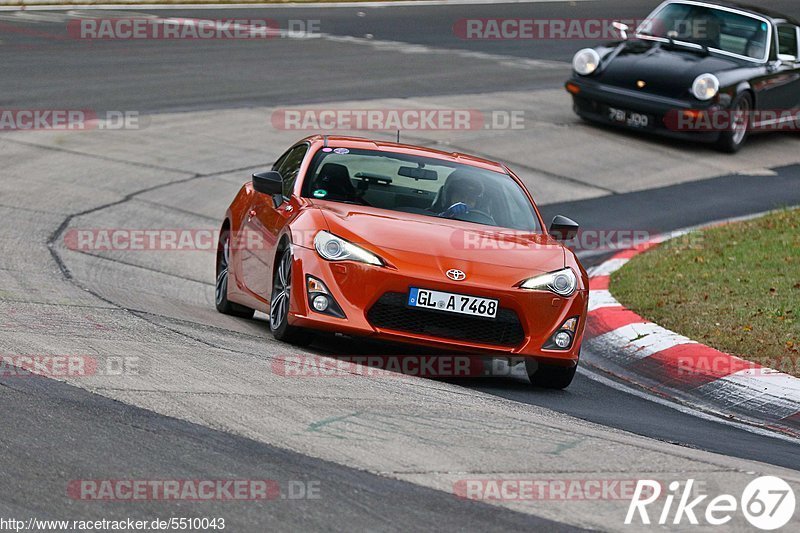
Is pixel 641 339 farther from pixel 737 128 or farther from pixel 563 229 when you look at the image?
pixel 737 128

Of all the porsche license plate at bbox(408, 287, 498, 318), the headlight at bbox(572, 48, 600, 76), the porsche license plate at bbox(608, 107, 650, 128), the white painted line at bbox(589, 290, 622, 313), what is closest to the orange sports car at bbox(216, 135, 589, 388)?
the porsche license plate at bbox(408, 287, 498, 318)

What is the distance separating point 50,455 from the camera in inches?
205

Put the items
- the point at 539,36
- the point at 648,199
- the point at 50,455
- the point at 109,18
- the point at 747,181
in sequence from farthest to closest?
the point at 539,36, the point at 109,18, the point at 747,181, the point at 648,199, the point at 50,455

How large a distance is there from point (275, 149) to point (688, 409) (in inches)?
372

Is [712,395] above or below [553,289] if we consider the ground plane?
below

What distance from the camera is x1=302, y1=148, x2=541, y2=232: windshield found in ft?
29.0

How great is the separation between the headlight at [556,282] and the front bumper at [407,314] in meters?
0.05

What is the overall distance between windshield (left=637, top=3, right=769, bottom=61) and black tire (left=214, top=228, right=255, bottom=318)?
10410mm

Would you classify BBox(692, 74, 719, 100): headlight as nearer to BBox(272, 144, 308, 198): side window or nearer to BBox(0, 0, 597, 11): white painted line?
BBox(272, 144, 308, 198): side window

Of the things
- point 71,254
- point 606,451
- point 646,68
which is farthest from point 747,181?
point 606,451

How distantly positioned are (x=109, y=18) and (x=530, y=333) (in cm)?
1966

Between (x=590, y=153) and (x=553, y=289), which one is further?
(x=590, y=153)

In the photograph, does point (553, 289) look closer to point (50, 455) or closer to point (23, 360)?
point (23, 360)

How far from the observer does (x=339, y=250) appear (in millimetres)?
7824
